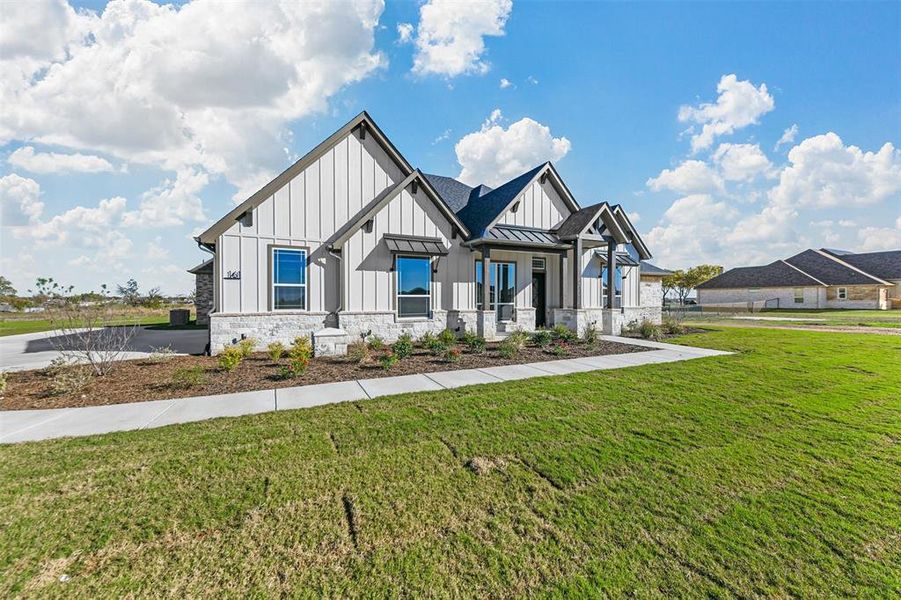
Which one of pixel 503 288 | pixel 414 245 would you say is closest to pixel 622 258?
pixel 503 288

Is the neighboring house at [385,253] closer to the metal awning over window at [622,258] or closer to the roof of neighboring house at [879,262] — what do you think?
the metal awning over window at [622,258]

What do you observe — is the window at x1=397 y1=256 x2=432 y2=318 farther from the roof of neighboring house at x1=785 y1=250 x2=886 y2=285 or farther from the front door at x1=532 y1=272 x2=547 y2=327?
the roof of neighboring house at x1=785 y1=250 x2=886 y2=285

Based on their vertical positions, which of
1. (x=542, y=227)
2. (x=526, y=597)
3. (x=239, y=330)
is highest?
(x=542, y=227)

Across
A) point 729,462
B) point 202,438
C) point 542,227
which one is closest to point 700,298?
point 542,227

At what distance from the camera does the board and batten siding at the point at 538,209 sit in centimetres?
1566

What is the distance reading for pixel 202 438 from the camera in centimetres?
468

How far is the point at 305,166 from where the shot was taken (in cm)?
1214

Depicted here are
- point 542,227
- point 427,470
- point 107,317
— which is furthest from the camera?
point 542,227

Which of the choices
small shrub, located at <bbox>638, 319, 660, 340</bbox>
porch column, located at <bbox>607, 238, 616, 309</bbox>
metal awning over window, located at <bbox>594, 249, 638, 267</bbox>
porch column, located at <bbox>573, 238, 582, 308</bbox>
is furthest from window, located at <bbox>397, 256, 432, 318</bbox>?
small shrub, located at <bbox>638, 319, 660, 340</bbox>

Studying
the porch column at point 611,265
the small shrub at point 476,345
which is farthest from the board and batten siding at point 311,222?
the porch column at point 611,265

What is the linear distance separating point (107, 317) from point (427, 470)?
968cm

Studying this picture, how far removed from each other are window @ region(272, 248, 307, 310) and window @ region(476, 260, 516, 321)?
694 cm

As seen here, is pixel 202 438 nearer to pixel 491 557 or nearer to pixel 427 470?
pixel 427 470

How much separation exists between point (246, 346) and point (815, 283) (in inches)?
2159
